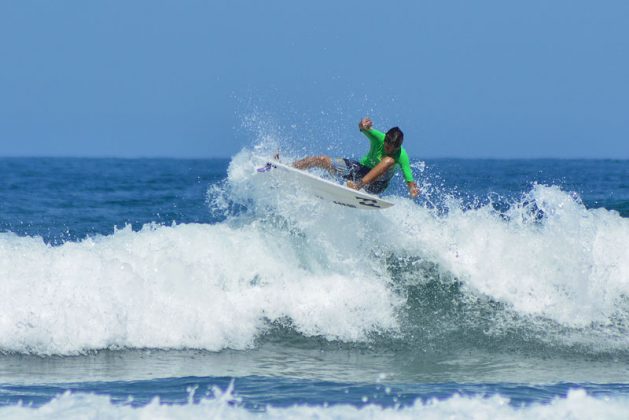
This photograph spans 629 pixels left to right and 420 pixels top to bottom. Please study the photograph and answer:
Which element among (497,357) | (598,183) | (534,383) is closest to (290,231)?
(497,357)

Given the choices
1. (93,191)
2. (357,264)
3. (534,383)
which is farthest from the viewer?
(93,191)

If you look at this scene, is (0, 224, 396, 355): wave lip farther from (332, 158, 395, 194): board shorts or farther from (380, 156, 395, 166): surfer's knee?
(380, 156, 395, 166): surfer's knee

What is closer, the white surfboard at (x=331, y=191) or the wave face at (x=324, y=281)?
the wave face at (x=324, y=281)

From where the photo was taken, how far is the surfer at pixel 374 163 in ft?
34.8

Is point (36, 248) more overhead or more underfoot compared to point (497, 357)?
more overhead

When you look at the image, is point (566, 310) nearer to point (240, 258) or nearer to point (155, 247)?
point (240, 258)

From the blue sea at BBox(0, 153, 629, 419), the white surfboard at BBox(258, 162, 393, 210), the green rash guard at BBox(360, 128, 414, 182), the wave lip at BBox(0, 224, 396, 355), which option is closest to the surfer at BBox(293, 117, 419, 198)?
the green rash guard at BBox(360, 128, 414, 182)

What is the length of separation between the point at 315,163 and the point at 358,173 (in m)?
0.64

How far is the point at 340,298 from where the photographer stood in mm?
11180

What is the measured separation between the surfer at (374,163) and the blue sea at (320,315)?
728 millimetres

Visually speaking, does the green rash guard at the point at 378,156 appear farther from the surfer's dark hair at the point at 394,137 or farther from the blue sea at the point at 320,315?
the blue sea at the point at 320,315

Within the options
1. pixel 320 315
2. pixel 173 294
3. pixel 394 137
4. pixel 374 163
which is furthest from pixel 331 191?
pixel 173 294

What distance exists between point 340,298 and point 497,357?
230cm

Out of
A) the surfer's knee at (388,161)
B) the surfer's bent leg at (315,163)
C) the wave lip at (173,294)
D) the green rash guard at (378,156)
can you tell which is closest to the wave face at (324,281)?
the wave lip at (173,294)
